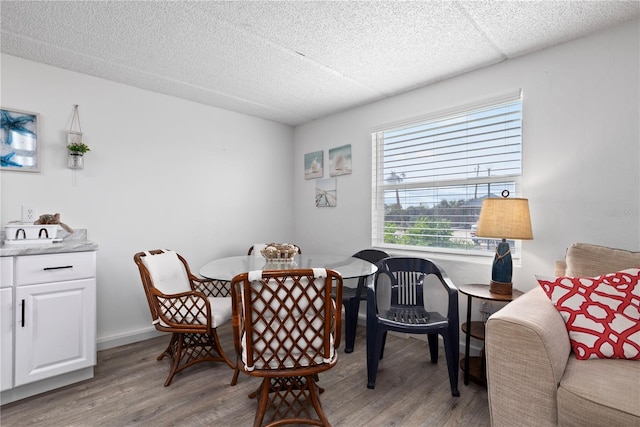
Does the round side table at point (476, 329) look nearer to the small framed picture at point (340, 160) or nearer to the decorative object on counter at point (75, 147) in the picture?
the small framed picture at point (340, 160)

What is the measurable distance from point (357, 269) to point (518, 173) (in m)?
1.46

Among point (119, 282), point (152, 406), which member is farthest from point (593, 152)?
point (119, 282)

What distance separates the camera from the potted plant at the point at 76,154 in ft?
8.43

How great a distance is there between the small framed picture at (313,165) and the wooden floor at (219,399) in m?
2.26

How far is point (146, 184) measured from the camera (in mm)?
3066

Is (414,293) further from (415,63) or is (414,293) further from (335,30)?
(335,30)

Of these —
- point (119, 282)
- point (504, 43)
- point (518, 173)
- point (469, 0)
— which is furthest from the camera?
point (119, 282)

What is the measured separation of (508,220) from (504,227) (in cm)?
5

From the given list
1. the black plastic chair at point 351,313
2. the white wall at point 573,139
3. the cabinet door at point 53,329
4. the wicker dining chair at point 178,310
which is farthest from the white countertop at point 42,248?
the white wall at point 573,139

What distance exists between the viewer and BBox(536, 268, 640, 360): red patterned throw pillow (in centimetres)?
144

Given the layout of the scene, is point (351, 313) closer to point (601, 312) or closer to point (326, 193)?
point (326, 193)

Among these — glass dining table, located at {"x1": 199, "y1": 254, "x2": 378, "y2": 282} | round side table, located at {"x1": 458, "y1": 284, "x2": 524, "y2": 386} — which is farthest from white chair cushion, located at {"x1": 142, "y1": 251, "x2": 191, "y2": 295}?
round side table, located at {"x1": 458, "y1": 284, "x2": 524, "y2": 386}

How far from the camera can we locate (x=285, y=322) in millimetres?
1539

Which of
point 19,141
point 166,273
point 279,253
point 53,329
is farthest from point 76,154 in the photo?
point 279,253
